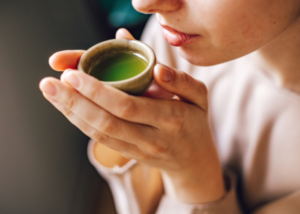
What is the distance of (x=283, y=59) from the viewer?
97 centimetres

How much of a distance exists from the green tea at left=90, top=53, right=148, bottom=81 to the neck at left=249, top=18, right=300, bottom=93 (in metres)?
0.51

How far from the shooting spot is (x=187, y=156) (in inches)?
36.5

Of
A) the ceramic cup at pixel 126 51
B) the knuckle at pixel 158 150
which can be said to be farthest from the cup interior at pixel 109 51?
the knuckle at pixel 158 150

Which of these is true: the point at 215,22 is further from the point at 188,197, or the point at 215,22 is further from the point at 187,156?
the point at 188,197

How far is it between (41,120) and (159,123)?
1027 mm

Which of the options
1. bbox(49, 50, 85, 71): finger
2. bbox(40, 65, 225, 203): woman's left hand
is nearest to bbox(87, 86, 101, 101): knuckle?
bbox(40, 65, 225, 203): woman's left hand

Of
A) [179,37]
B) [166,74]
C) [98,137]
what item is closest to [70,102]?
[98,137]

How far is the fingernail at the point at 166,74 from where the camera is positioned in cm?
70

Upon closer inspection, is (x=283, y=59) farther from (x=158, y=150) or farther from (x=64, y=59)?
(x=64, y=59)

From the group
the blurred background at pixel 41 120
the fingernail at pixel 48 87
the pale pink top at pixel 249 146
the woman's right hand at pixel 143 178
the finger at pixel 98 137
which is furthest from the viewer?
the blurred background at pixel 41 120

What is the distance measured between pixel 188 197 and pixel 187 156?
0.76 ft

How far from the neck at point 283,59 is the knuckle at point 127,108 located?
61cm

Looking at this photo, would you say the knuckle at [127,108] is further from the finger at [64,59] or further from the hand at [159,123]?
the finger at [64,59]

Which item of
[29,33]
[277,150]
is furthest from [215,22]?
[29,33]
